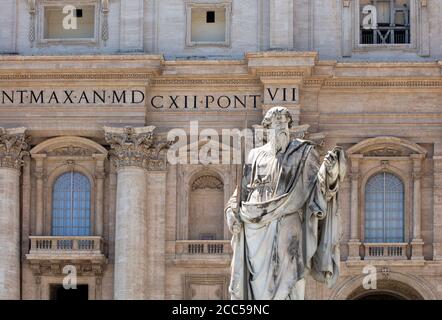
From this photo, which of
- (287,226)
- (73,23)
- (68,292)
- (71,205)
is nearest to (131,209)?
(71,205)

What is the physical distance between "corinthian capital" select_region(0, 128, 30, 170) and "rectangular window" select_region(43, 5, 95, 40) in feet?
9.61

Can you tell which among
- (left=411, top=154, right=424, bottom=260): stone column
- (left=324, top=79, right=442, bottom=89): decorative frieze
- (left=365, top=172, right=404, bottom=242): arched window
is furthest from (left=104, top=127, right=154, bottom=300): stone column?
(left=411, top=154, right=424, bottom=260): stone column

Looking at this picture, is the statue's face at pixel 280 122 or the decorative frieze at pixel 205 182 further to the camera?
the decorative frieze at pixel 205 182

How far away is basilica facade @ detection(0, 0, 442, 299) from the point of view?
1634 inches

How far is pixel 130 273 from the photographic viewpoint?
40.9 meters

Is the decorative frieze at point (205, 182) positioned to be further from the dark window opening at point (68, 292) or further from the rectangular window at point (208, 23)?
the dark window opening at point (68, 292)

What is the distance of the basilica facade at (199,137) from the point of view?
4150cm

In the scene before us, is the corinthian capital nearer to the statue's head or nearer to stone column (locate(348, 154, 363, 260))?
stone column (locate(348, 154, 363, 260))

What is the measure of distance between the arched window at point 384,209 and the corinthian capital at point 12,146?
8.96m

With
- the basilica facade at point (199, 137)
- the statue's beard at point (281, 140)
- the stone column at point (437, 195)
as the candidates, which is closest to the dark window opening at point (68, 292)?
the basilica facade at point (199, 137)

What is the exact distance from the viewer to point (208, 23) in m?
43.0
